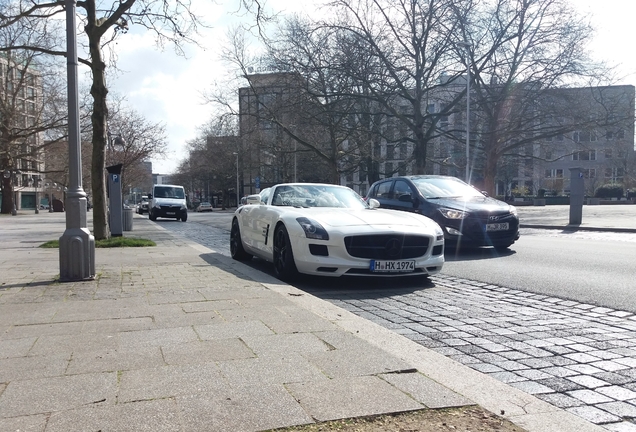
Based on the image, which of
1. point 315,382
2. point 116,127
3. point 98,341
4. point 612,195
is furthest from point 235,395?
point 612,195

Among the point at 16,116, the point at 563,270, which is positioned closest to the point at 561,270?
the point at 563,270

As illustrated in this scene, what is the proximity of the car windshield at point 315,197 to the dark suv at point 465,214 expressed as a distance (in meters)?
2.60

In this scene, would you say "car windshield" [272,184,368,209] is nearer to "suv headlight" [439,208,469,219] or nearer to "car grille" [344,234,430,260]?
"car grille" [344,234,430,260]

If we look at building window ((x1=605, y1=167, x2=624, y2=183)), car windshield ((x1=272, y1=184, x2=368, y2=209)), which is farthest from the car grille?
building window ((x1=605, y1=167, x2=624, y2=183))

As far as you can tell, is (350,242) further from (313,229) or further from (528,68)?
(528,68)

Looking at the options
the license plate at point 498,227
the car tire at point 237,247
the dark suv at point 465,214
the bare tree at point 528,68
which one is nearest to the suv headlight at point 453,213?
the dark suv at point 465,214

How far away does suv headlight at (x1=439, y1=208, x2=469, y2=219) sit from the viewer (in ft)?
33.7

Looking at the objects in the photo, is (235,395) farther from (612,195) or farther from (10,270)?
(612,195)

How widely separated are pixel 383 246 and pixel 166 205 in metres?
27.9

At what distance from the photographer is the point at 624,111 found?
2767cm

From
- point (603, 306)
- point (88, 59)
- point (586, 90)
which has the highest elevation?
point (586, 90)

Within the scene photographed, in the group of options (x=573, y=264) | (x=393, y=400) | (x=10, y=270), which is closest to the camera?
(x=393, y=400)

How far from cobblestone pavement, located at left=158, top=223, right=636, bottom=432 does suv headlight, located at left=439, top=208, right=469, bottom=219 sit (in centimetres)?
369

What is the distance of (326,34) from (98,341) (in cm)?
2704
